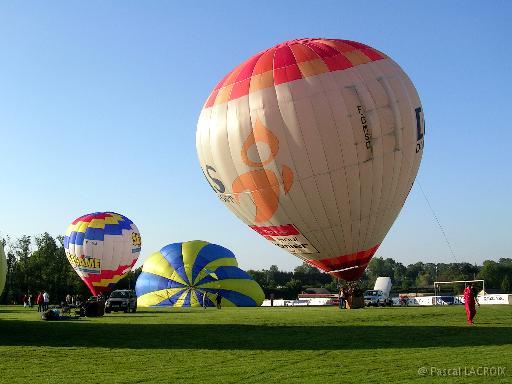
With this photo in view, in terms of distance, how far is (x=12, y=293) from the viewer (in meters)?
88.3

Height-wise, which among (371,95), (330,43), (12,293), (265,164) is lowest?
(12,293)

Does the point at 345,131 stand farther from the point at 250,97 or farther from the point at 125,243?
the point at 125,243

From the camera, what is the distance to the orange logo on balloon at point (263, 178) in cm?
2350

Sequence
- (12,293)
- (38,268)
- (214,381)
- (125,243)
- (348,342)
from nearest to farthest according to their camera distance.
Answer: (214,381) → (348,342) → (125,243) → (12,293) → (38,268)

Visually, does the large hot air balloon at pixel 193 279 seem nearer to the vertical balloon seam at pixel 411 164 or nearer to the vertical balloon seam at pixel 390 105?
the vertical balloon seam at pixel 411 164

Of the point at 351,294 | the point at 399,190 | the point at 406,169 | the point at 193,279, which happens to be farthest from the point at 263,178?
the point at 193,279

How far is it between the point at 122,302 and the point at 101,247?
10821 millimetres

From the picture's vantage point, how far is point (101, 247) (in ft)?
160

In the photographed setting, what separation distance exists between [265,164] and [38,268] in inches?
3472

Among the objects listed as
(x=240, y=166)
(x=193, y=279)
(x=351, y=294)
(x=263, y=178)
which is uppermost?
(x=240, y=166)

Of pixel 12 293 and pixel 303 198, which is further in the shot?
pixel 12 293

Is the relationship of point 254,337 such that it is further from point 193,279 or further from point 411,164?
point 193,279

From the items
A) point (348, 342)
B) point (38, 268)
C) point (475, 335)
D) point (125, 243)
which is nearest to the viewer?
point (348, 342)

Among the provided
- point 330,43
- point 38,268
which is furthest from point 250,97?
point 38,268
